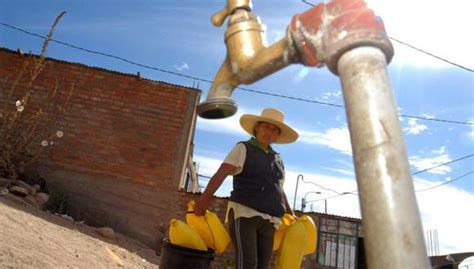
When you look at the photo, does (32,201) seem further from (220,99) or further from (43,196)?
(220,99)

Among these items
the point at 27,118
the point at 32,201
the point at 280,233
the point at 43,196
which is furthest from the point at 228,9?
the point at 27,118

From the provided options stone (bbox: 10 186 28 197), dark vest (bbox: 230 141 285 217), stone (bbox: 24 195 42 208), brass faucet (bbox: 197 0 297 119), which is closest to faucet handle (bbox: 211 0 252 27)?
brass faucet (bbox: 197 0 297 119)

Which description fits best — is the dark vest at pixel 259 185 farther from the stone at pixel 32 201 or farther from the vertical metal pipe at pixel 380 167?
the stone at pixel 32 201

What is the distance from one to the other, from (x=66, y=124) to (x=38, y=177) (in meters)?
1.10

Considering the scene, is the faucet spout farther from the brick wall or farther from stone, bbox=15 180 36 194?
the brick wall

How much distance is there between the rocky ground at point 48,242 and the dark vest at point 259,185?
68.2 inches

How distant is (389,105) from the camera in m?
0.77

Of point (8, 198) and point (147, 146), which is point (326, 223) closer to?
point (147, 146)

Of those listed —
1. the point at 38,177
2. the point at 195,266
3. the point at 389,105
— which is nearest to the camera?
the point at 389,105

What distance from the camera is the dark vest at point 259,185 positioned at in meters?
2.95

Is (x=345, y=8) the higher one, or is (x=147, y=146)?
(x=147, y=146)

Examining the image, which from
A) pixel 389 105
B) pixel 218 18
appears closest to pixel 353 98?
pixel 389 105

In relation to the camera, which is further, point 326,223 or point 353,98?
point 326,223

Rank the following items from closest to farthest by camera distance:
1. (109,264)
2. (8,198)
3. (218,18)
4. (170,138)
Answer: (218,18) → (109,264) → (8,198) → (170,138)
